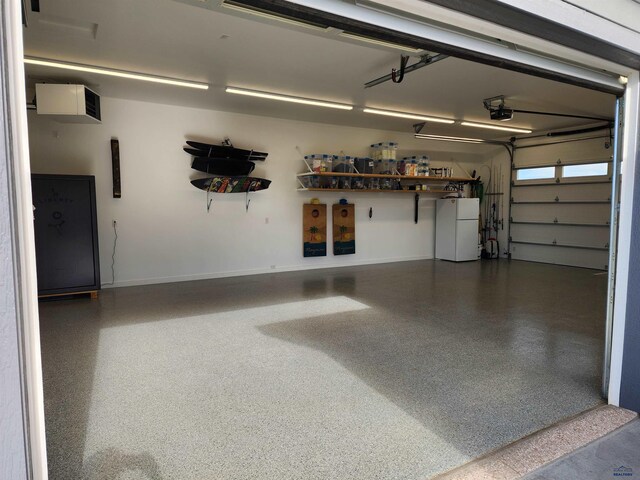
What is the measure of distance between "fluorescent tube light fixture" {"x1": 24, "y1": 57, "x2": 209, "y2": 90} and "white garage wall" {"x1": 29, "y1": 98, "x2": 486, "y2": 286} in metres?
1.37

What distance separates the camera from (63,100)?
198 inches

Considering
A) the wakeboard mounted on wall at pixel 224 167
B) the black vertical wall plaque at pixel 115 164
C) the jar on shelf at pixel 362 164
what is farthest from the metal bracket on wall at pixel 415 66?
the black vertical wall plaque at pixel 115 164

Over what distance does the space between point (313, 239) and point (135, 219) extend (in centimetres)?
340

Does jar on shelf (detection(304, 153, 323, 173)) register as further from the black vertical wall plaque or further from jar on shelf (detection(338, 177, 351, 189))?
the black vertical wall plaque

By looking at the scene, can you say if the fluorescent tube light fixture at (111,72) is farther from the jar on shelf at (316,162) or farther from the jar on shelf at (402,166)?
the jar on shelf at (402,166)

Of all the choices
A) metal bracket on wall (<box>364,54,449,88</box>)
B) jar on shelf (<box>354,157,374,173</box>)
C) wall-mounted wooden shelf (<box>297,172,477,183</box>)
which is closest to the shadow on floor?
metal bracket on wall (<box>364,54,449,88</box>)

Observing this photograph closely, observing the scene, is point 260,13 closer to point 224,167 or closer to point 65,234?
point 224,167

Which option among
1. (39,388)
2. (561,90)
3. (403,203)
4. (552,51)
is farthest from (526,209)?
(39,388)

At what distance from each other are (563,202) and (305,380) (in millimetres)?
8446

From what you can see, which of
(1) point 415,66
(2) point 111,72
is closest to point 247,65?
(2) point 111,72

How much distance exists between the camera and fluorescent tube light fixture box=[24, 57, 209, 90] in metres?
4.49

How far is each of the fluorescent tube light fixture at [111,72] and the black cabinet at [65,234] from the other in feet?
4.86

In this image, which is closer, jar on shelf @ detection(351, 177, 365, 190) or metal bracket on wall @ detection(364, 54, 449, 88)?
metal bracket on wall @ detection(364, 54, 449, 88)

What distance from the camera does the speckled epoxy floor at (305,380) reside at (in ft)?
6.88
